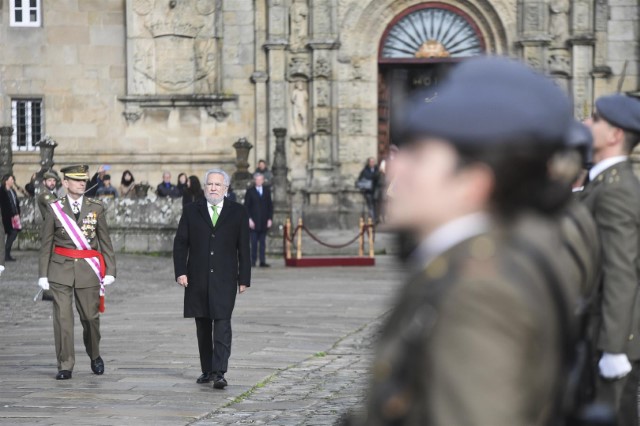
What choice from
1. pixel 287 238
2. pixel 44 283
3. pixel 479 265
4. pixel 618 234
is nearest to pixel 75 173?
pixel 44 283

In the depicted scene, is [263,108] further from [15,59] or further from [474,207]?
[474,207]

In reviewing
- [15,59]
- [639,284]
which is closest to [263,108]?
[15,59]

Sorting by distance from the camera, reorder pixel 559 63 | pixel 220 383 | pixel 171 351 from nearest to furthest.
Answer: pixel 220 383
pixel 171 351
pixel 559 63

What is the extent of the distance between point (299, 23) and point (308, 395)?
78.5 feet

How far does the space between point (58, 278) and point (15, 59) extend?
24038 mm

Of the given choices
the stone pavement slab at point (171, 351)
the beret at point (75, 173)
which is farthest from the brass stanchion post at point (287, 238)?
the beret at point (75, 173)

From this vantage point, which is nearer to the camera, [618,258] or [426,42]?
[618,258]

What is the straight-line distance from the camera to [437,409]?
2.68m

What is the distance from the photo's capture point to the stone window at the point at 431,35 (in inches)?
1369

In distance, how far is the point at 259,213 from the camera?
26.5 m

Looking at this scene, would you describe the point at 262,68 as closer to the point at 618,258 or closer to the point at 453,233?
the point at 618,258

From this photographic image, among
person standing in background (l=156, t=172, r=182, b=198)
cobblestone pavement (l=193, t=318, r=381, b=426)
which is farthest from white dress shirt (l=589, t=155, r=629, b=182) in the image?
person standing in background (l=156, t=172, r=182, b=198)

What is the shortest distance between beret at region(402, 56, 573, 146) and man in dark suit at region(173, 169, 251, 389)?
358 inches

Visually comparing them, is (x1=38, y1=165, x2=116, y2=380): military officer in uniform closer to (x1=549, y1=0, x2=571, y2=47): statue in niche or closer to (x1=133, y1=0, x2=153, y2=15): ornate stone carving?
(x1=133, y1=0, x2=153, y2=15): ornate stone carving
